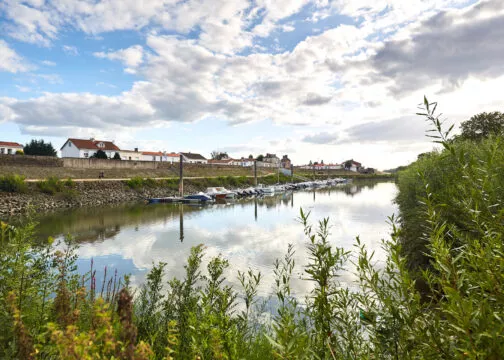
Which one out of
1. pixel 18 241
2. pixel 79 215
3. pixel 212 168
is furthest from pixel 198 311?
pixel 212 168

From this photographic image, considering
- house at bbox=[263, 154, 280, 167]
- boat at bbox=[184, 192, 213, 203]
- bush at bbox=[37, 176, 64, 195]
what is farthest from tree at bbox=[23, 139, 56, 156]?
house at bbox=[263, 154, 280, 167]

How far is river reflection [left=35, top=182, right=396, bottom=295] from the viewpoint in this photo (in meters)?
15.9

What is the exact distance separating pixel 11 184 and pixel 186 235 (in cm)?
2620

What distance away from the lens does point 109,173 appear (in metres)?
54.4

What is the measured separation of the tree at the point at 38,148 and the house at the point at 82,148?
13590 millimetres

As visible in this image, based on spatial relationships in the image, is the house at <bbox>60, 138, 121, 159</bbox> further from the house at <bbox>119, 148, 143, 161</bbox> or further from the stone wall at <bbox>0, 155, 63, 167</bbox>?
the stone wall at <bbox>0, 155, 63, 167</bbox>

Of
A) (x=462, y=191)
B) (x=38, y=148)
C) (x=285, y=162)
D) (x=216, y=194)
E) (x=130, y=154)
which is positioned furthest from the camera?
(x=285, y=162)

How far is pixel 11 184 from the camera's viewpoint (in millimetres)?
35094

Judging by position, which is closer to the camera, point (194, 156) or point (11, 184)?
point (11, 184)

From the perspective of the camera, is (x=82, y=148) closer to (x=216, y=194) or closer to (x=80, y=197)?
(x=80, y=197)

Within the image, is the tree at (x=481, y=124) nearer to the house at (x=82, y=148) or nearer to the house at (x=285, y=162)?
the house at (x=82, y=148)

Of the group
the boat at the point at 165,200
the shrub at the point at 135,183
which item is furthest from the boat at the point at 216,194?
the shrub at the point at 135,183

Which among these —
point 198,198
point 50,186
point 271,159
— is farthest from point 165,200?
point 271,159

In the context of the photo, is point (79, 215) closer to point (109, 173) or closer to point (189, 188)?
point (109, 173)
